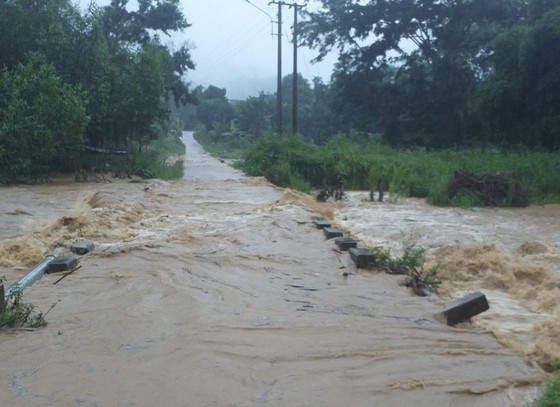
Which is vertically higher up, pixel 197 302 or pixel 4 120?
pixel 4 120

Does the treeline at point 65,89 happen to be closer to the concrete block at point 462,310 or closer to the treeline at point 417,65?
the treeline at point 417,65

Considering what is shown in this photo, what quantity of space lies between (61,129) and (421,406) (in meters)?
18.6

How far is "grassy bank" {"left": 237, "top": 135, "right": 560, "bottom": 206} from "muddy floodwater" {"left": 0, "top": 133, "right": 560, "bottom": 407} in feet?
22.2

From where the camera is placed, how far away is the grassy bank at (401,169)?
1870cm

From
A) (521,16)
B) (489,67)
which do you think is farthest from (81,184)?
(521,16)

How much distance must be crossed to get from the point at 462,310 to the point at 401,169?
1670 centimetres

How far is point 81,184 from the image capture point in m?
20.9

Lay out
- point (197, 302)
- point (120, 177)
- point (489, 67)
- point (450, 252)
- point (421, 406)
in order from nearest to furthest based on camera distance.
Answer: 1. point (421, 406)
2. point (197, 302)
3. point (450, 252)
4. point (120, 177)
5. point (489, 67)

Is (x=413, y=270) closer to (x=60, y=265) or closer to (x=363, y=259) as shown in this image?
(x=363, y=259)

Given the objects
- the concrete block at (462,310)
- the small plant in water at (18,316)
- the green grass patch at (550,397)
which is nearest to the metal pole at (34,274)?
the small plant in water at (18,316)

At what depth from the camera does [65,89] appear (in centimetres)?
2072

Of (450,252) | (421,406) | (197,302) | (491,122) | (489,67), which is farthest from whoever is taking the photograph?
(489,67)

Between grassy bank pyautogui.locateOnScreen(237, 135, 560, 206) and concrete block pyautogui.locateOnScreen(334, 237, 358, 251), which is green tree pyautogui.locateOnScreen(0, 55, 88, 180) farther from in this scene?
concrete block pyautogui.locateOnScreen(334, 237, 358, 251)

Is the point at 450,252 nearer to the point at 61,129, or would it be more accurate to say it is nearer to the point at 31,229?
the point at 31,229
